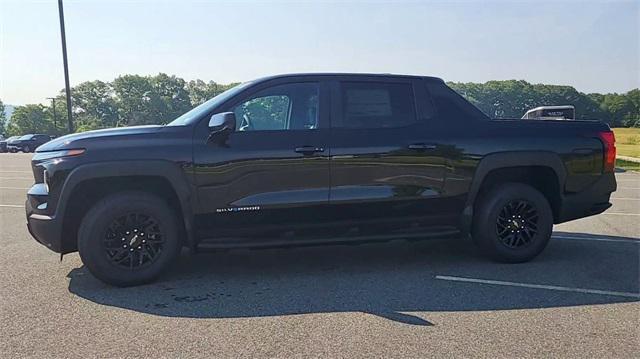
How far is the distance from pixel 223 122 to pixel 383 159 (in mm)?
1555

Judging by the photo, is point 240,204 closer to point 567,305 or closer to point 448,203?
point 448,203

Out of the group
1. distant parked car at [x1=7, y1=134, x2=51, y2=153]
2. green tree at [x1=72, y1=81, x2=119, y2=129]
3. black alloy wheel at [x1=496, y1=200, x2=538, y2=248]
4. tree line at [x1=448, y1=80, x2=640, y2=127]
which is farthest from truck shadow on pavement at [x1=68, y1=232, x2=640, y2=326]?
green tree at [x1=72, y1=81, x2=119, y2=129]

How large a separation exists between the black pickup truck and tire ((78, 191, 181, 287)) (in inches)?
0.4

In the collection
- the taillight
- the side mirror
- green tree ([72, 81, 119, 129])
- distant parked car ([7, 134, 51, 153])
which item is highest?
green tree ([72, 81, 119, 129])

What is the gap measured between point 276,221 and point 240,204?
1.22ft

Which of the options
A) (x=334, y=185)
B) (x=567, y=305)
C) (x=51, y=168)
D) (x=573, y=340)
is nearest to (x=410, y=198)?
(x=334, y=185)

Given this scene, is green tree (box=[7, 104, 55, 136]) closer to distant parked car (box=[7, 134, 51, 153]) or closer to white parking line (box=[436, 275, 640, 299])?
distant parked car (box=[7, 134, 51, 153])

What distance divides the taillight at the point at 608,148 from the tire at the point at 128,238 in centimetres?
448

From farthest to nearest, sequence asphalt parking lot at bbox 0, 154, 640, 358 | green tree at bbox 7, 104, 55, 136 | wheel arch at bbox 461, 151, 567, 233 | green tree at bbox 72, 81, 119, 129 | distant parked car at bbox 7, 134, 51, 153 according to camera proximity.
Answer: green tree at bbox 72, 81, 119, 129 < green tree at bbox 7, 104, 55, 136 < distant parked car at bbox 7, 134, 51, 153 < wheel arch at bbox 461, 151, 567, 233 < asphalt parking lot at bbox 0, 154, 640, 358

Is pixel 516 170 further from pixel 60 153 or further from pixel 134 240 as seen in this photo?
pixel 60 153

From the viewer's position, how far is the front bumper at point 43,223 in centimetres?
443

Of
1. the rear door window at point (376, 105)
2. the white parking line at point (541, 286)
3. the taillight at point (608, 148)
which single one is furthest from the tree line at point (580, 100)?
the white parking line at point (541, 286)

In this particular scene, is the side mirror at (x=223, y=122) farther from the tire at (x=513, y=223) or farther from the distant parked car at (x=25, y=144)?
the distant parked car at (x=25, y=144)

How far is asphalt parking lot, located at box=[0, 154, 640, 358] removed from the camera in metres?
3.37
